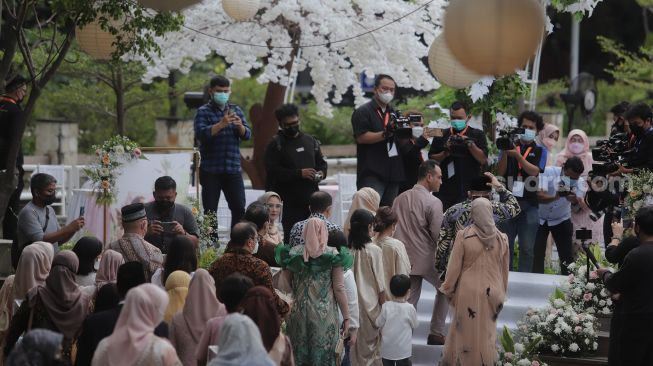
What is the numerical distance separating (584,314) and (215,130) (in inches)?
173

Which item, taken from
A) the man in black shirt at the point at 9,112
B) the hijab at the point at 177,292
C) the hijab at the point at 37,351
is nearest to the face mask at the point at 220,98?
the man in black shirt at the point at 9,112

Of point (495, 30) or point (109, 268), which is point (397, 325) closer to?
point (109, 268)

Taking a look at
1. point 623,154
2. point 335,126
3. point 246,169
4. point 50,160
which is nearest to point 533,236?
point 623,154

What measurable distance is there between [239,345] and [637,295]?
371 centimetres

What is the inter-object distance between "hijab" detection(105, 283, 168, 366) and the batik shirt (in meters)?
4.76

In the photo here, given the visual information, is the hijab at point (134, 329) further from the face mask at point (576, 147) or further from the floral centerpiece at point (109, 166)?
the face mask at point (576, 147)

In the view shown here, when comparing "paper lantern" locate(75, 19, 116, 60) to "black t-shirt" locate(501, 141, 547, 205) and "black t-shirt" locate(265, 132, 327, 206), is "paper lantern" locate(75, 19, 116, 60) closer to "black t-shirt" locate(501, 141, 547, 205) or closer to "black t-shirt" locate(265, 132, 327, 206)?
"black t-shirt" locate(265, 132, 327, 206)

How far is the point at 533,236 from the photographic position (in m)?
13.8

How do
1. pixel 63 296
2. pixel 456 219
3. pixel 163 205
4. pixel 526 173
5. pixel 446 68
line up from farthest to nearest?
pixel 526 173 → pixel 446 68 → pixel 456 219 → pixel 163 205 → pixel 63 296

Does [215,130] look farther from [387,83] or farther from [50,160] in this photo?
[50,160]

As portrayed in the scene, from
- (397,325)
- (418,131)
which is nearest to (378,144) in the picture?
(418,131)

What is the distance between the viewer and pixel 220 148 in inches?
550

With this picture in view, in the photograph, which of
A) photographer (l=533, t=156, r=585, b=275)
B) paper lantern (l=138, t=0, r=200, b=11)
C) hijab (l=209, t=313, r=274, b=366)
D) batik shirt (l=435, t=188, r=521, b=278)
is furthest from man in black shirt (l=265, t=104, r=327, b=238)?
hijab (l=209, t=313, r=274, b=366)

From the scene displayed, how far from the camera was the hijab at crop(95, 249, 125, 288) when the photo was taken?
9613 mm
